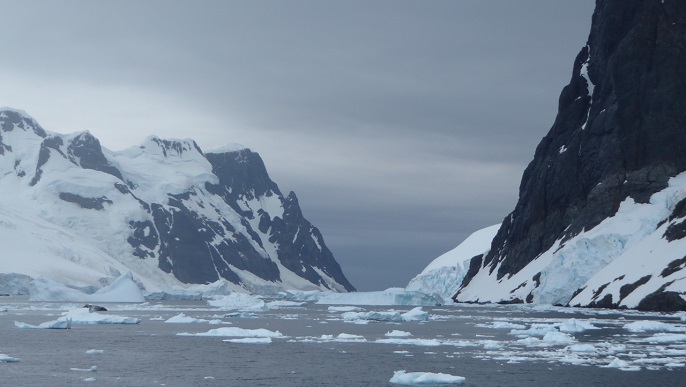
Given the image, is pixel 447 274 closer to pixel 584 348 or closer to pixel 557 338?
pixel 557 338

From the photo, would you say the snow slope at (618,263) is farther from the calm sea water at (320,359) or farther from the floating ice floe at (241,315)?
the floating ice floe at (241,315)

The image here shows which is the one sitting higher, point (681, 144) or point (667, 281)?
point (681, 144)

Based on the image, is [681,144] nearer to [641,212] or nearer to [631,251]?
[641,212]

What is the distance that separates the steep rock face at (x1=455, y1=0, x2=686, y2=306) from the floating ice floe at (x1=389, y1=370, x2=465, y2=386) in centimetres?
7409

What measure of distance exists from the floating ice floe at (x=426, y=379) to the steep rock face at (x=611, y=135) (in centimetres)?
7409

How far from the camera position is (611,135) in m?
121

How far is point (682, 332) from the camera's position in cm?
5788

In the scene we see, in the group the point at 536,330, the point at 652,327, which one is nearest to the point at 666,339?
the point at 652,327

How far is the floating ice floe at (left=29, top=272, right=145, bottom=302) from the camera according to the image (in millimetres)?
146925

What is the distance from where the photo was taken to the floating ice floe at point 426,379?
1452 inches

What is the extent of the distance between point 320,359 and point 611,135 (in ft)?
275

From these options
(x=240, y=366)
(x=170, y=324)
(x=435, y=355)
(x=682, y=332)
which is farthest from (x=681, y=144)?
(x=240, y=366)

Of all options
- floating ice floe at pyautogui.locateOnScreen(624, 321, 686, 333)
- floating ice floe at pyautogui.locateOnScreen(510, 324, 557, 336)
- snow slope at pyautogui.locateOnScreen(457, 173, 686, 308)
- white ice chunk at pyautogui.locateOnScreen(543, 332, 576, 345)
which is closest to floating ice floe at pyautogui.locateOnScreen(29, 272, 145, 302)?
snow slope at pyautogui.locateOnScreen(457, 173, 686, 308)

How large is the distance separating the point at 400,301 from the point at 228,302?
24.6 m
